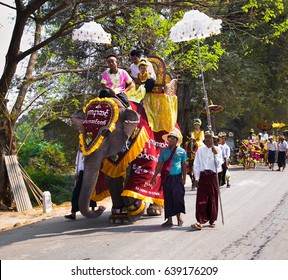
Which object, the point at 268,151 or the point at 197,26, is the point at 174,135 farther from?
the point at 268,151

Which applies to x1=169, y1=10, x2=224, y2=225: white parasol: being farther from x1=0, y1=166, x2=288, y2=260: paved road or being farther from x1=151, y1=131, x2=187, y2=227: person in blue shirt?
x1=0, y1=166, x2=288, y2=260: paved road

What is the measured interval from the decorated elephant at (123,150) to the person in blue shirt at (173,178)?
51 centimetres

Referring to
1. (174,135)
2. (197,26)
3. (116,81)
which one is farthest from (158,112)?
(197,26)

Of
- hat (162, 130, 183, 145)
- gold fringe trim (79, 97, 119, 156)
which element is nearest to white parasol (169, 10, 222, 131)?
hat (162, 130, 183, 145)

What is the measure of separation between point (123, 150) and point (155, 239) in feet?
6.44

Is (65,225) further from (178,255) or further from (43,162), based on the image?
(43,162)

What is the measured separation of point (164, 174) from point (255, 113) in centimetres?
3545

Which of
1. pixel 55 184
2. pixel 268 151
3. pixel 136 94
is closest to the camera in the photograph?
pixel 136 94

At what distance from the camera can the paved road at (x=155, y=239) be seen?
6965 mm

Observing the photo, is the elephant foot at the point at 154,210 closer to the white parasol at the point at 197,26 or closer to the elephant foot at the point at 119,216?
the elephant foot at the point at 119,216

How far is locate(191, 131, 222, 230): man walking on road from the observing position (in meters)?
8.78

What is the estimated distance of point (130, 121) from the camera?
29.6 feet

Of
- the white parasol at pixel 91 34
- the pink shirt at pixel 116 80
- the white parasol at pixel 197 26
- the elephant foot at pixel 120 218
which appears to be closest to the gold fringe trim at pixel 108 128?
the pink shirt at pixel 116 80

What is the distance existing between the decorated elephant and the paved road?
465 mm
